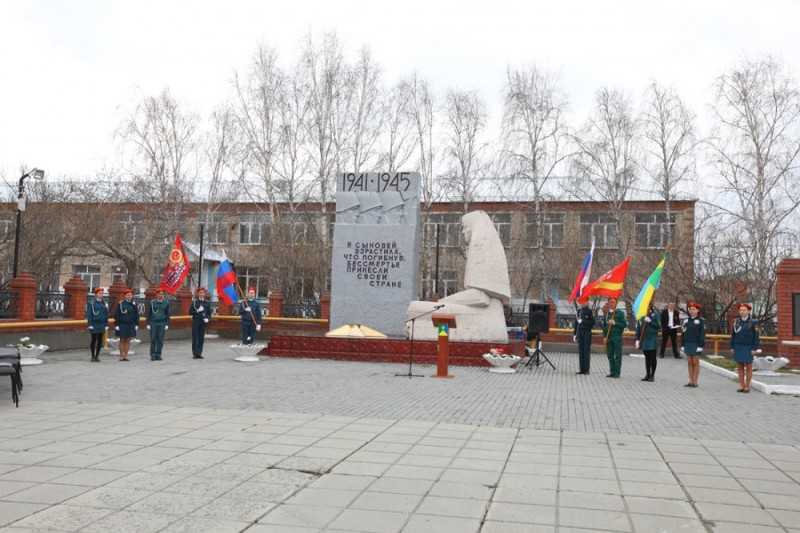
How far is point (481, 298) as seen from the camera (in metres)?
16.8

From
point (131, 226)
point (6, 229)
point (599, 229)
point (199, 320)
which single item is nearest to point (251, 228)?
point (131, 226)

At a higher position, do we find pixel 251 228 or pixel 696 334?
pixel 251 228

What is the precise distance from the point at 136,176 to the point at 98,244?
3.82 meters

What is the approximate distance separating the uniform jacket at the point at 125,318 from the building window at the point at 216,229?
17740 mm

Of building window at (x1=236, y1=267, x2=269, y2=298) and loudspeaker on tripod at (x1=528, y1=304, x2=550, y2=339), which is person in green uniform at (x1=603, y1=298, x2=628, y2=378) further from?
building window at (x1=236, y1=267, x2=269, y2=298)

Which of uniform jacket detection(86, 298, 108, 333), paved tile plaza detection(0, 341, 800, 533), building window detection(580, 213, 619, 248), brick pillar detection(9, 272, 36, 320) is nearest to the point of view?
paved tile plaza detection(0, 341, 800, 533)

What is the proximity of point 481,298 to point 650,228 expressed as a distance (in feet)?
75.6

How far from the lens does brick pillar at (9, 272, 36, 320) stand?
16.8m

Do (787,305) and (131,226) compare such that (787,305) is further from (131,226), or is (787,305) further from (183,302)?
(131,226)

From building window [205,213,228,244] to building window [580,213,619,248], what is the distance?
2077 centimetres

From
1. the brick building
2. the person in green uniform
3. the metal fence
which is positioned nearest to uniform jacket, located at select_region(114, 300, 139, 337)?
the metal fence

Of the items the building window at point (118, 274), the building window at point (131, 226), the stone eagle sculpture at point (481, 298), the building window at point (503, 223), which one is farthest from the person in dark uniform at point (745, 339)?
the building window at point (118, 274)

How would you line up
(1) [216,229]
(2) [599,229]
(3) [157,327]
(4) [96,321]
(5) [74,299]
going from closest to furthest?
(4) [96,321], (3) [157,327], (5) [74,299], (2) [599,229], (1) [216,229]

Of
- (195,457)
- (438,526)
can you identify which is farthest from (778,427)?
(195,457)
